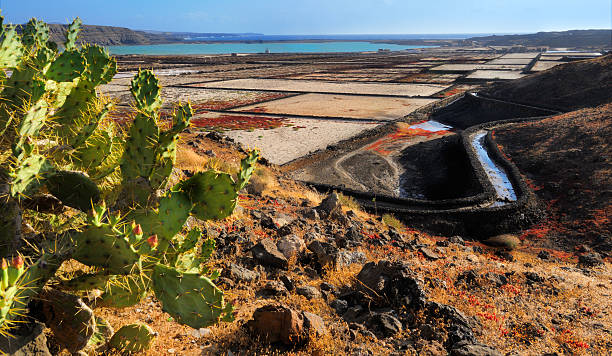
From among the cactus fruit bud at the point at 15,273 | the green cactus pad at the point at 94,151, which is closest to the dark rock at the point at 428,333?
the green cactus pad at the point at 94,151

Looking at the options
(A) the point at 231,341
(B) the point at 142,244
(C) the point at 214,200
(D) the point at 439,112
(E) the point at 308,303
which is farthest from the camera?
(D) the point at 439,112

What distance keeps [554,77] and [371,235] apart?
146 ft

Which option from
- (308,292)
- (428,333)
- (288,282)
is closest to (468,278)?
(428,333)

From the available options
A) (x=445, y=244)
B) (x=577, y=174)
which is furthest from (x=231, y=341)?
(x=577, y=174)

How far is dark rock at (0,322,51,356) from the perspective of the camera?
11.2ft

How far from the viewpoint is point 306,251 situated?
9500 mm

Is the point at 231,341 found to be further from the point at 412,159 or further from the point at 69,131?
the point at 412,159

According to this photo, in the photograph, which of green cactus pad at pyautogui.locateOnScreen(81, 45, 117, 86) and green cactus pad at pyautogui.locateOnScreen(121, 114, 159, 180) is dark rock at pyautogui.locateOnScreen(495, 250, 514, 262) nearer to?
green cactus pad at pyautogui.locateOnScreen(121, 114, 159, 180)

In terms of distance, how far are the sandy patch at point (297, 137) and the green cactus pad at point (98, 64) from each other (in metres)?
21.6

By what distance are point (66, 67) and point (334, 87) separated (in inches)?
2519

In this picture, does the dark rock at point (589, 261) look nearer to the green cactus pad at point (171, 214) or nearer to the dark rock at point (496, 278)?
the dark rock at point (496, 278)

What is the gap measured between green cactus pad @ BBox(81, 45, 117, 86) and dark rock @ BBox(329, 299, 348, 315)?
520 cm

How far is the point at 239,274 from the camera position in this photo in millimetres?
7789

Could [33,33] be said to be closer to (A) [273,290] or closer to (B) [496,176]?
(A) [273,290]
